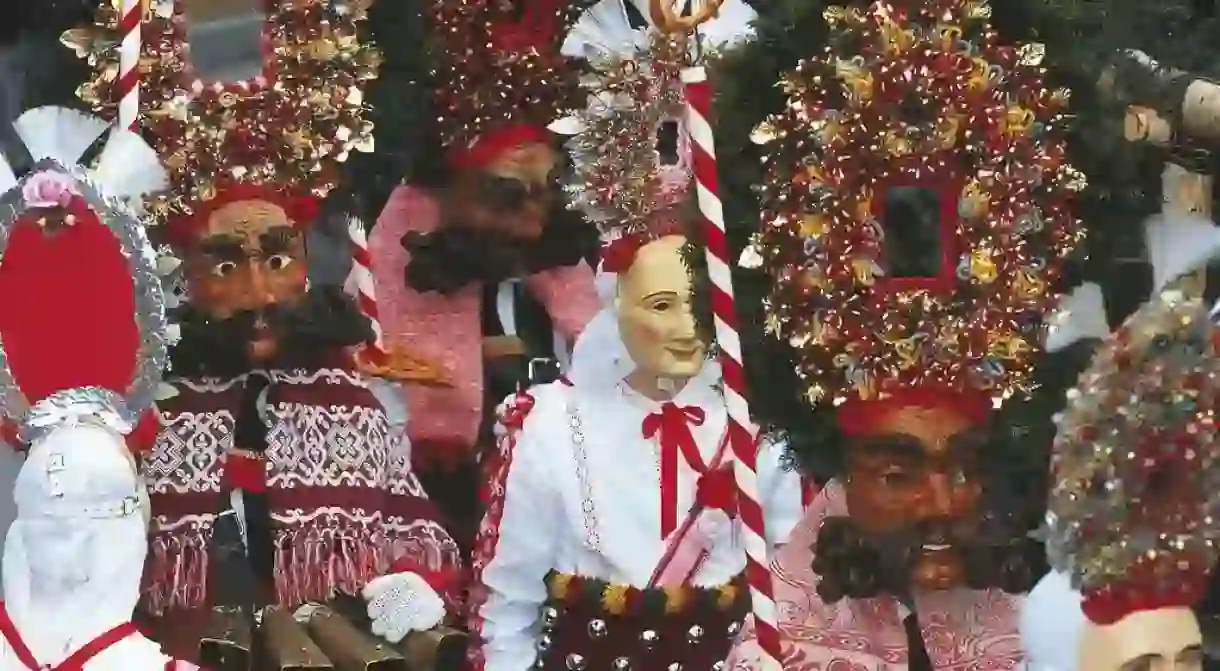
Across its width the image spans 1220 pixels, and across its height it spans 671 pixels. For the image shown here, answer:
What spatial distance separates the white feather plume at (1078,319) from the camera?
232cm

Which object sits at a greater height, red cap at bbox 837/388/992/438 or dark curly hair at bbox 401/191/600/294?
dark curly hair at bbox 401/191/600/294

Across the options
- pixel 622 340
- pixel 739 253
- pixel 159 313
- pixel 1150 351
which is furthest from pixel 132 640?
pixel 1150 351

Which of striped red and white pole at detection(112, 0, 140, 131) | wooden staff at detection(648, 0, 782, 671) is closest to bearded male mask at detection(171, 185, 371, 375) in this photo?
striped red and white pole at detection(112, 0, 140, 131)

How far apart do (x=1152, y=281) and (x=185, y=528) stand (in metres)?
1.32

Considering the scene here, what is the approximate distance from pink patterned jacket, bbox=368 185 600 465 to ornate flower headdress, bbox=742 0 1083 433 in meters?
0.61

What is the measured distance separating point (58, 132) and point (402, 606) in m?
0.77

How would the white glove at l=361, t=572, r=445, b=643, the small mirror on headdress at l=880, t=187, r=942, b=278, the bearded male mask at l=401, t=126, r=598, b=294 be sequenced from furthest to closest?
the bearded male mask at l=401, t=126, r=598, b=294, the white glove at l=361, t=572, r=445, b=643, the small mirror on headdress at l=880, t=187, r=942, b=278

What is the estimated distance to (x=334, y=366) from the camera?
105 inches

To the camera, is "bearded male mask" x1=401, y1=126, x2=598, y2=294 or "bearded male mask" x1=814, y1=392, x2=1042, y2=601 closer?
"bearded male mask" x1=814, y1=392, x2=1042, y2=601

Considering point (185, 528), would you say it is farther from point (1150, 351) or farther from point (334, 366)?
point (1150, 351)

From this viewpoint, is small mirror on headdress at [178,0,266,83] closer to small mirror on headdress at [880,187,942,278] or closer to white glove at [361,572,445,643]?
white glove at [361,572,445,643]

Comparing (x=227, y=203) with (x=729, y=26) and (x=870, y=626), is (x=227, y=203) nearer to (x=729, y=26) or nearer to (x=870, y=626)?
(x=729, y=26)

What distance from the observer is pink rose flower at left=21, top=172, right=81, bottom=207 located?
91.7 inches

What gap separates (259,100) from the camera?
8.60ft
